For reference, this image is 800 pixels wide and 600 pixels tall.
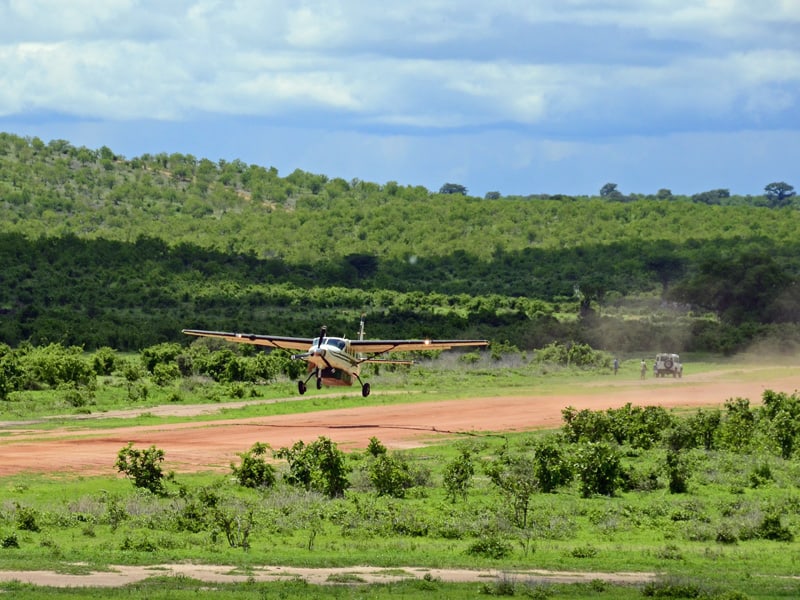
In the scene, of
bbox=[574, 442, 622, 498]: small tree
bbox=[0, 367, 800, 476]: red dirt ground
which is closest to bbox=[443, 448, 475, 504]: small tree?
bbox=[574, 442, 622, 498]: small tree

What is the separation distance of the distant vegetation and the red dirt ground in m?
28.2

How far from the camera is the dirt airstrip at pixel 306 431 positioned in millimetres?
23688

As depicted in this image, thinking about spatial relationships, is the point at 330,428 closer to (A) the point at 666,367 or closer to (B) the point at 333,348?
(B) the point at 333,348

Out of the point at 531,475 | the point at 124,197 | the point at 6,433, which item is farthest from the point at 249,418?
the point at 124,197

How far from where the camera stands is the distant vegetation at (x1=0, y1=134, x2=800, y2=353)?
3971 inches

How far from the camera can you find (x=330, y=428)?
50.2 m

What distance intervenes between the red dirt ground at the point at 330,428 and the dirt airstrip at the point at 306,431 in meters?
0.04

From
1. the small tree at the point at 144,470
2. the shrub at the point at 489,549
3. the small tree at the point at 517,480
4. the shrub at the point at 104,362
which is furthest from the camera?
the shrub at the point at 104,362

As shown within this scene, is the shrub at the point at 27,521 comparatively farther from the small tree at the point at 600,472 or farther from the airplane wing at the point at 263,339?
the airplane wing at the point at 263,339

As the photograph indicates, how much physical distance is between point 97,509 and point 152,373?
135 ft

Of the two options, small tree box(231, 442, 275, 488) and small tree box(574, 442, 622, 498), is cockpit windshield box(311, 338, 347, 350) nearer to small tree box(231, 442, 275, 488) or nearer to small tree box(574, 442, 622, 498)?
small tree box(231, 442, 275, 488)

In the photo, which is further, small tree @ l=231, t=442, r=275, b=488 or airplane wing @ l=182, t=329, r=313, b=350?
airplane wing @ l=182, t=329, r=313, b=350

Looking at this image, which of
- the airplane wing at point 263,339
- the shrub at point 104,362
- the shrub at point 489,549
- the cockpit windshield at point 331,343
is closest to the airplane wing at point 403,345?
the cockpit windshield at point 331,343

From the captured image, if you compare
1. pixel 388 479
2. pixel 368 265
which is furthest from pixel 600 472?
pixel 368 265
